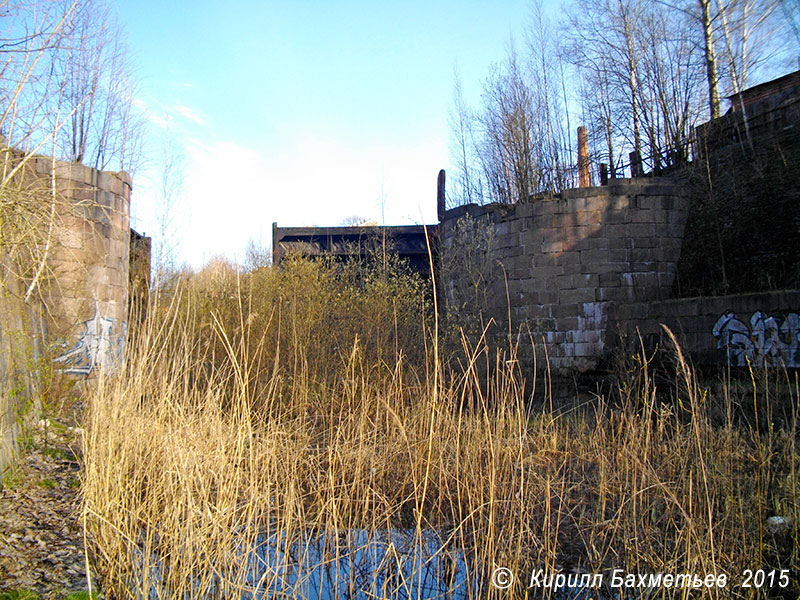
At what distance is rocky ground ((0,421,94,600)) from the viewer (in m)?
2.92

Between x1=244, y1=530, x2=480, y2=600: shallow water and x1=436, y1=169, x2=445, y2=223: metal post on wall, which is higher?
x1=436, y1=169, x2=445, y2=223: metal post on wall

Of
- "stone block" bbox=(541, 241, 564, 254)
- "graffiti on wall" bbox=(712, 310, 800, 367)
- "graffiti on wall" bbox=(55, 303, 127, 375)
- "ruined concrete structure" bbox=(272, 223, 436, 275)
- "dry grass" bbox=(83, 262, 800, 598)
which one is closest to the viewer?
"dry grass" bbox=(83, 262, 800, 598)

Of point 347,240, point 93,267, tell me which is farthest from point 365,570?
point 347,240

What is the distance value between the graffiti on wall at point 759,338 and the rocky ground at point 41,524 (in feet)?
20.8

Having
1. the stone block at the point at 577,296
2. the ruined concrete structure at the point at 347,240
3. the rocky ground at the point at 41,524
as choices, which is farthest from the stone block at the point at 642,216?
the rocky ground at the point at 41,524

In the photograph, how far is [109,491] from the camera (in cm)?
340

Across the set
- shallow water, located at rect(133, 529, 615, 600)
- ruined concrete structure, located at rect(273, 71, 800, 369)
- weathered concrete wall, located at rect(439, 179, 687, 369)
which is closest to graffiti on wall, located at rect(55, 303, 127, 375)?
ruined concrete structure, located at rect(273, 71, 800, 369)

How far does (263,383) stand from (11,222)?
10.9 feet

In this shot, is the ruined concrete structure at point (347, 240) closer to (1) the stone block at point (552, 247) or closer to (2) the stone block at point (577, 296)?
(1) the stone block at point (552, 247)

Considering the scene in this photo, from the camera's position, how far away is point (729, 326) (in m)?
7.38

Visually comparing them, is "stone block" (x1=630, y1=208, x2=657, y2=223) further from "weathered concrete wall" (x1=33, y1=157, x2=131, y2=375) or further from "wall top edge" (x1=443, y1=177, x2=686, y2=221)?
"weathered concrete wall" (x1=33, y1=157, x2=131, y2=375)

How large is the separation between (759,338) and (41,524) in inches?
288

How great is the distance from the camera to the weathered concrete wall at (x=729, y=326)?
670cm

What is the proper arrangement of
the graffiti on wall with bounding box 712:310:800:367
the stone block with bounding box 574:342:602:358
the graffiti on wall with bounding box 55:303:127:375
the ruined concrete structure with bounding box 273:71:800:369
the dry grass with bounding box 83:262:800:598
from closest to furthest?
the dry grass with bounding box 83:262:800:598
the graffiti on wall with bounding box 712:310:800:367
the graffiti on wall with bounding box 55:303:127:375
the ruined concrete structure with bounding box 273:71:800:369
the stone block with bounding box 574:342:602:358
